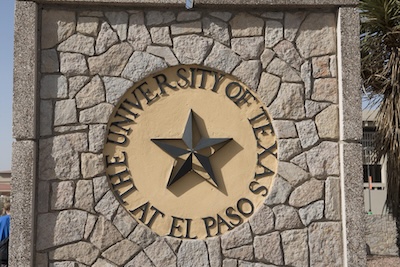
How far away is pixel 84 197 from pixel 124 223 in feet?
1.65

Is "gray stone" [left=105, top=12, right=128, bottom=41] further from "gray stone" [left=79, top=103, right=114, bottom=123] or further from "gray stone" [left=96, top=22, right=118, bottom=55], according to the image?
"gray stone" [left=79, top=103, right=114, bottom=123]

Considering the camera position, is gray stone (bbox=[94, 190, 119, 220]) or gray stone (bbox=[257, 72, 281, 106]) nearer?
gray stone (bbox=[94, 190, 119, 220])

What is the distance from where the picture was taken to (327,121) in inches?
215

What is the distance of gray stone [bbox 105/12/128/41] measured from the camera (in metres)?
5.41

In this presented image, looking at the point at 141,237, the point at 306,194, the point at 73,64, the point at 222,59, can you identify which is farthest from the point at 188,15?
the point at 141,237

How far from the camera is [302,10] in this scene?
18.3 ft

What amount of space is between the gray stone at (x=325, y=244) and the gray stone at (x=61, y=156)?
2.62 m

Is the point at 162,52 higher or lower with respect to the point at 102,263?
higher

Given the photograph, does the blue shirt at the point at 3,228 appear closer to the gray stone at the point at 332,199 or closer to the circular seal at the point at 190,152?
the circular seal at the point at 190,152

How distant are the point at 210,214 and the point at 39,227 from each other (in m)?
1.80

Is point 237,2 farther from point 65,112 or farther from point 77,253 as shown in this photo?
point 77,253

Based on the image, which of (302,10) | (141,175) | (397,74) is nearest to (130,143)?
(141,175)

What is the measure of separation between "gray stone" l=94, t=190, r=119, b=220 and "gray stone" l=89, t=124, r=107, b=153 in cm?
51

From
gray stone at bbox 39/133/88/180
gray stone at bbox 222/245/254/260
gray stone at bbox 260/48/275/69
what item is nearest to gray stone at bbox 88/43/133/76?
gray stone at bbox 39/133/88/180
